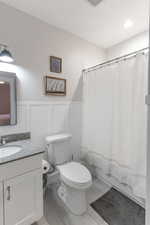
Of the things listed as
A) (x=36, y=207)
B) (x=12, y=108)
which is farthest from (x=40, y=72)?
(x=36, y=207)

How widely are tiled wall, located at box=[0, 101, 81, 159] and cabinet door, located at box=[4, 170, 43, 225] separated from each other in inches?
25.4

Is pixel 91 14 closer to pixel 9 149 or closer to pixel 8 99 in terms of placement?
pixel 8 99

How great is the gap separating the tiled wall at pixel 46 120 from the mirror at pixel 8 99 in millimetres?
71

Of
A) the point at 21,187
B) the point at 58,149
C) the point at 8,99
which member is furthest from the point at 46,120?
the point at 21,187

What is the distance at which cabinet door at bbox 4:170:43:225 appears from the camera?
1185 millimetres

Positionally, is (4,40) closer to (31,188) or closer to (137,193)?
(31,188)

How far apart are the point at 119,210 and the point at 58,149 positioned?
1033mm

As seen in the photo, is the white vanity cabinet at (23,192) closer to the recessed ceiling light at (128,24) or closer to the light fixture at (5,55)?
the light fixture at (5,55)

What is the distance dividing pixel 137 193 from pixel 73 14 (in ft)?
7.79

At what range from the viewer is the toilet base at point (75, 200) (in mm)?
1571

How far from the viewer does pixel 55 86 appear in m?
2.06

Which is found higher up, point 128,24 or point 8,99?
point 128,24

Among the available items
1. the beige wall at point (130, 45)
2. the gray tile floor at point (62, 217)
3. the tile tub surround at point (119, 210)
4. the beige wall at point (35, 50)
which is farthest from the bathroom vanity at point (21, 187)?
the beige wall at point (130, 45)

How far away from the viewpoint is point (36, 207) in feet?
4.43
